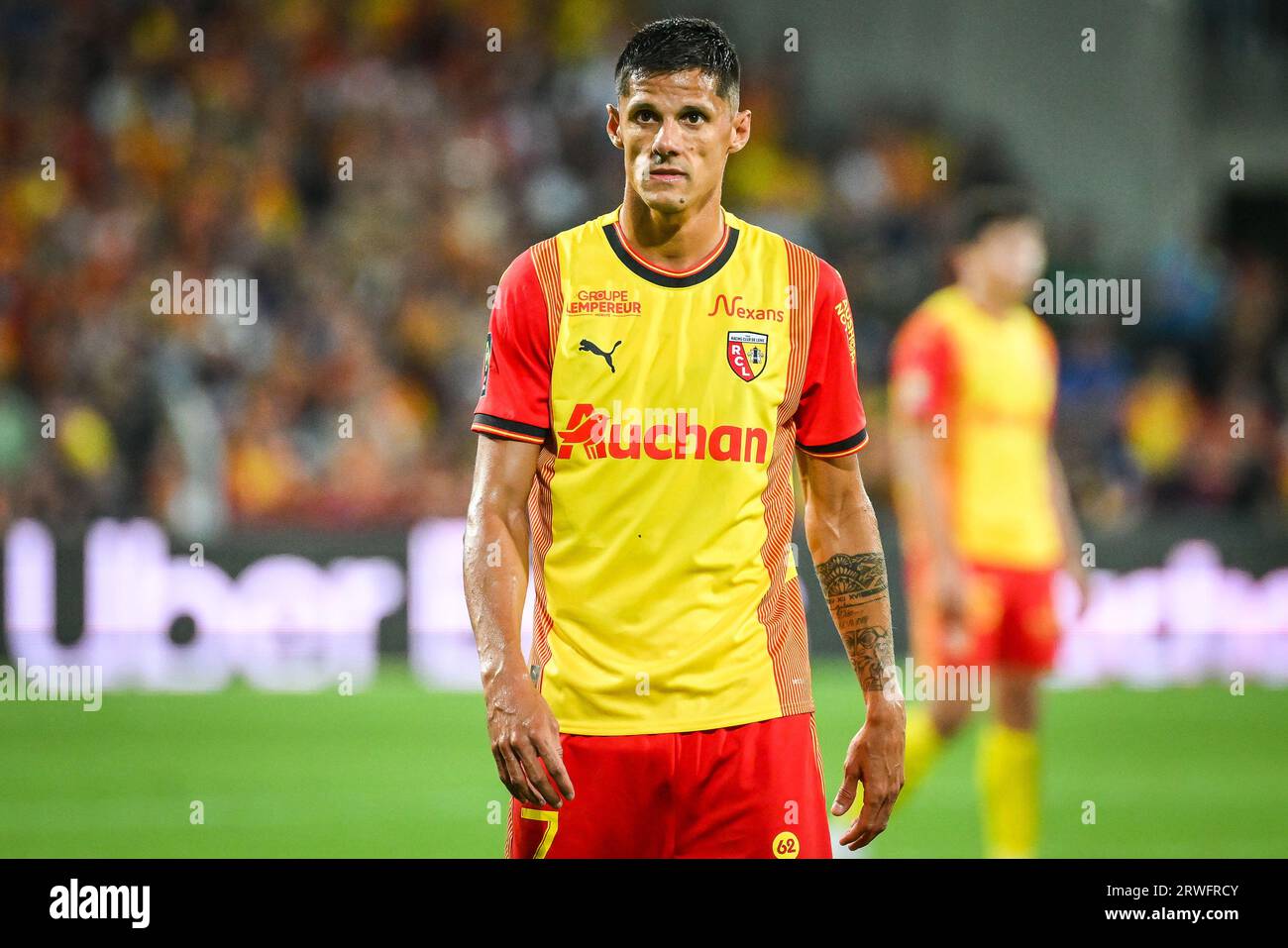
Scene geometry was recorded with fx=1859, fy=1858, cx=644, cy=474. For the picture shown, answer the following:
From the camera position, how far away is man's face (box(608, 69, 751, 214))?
367 centimetres

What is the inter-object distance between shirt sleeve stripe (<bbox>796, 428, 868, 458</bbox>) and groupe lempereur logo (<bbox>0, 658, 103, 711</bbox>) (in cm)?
827

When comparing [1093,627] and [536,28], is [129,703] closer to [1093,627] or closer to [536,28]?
[1093,627]

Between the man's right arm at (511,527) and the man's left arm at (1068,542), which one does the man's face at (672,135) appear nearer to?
the man's right arm at (511,527)

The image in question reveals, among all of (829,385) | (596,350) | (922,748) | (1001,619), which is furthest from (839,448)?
(1001,619)

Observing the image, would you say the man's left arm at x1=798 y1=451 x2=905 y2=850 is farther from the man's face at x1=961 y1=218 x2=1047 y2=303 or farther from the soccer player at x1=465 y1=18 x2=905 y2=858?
the man's face at x1=961 y1=218 x2=1047 y2=303

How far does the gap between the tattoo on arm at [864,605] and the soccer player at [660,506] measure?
0.32 ft

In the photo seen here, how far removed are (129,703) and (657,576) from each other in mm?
8271

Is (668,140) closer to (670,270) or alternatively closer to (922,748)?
(670,270)

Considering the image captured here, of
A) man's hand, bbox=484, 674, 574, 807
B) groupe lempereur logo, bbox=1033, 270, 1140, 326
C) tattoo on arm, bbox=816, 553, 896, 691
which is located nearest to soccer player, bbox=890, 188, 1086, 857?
tattoo on arm, bbox=816, 553, 896, 691

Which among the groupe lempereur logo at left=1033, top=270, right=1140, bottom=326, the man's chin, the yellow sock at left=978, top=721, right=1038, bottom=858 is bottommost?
the yellow sock at left=978, top=721, right=1038, bottom=858

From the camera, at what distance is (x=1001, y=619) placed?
6879 millimetres

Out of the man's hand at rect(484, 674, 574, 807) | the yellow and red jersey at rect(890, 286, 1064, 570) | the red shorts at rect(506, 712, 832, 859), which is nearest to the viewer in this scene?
the man's hand at rect(484, 674, 574, 807)

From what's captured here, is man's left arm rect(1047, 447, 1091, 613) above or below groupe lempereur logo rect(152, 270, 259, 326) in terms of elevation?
below

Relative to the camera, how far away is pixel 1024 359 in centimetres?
707
